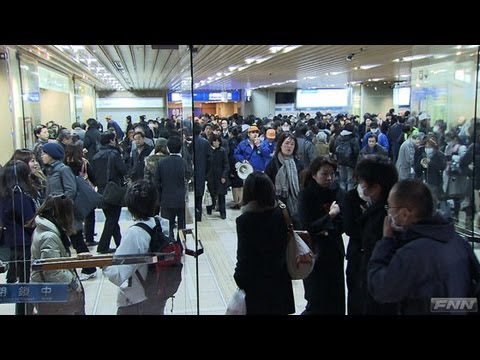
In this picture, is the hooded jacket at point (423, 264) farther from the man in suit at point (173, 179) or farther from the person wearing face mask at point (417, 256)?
the man in suit at point (173, 179)

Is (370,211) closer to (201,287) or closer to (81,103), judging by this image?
(201,287)

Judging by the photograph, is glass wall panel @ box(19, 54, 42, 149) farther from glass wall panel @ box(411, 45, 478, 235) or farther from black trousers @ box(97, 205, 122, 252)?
glass wall panel @ box(411, 45, 478, 235)

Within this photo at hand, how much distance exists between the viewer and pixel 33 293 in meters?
2.88

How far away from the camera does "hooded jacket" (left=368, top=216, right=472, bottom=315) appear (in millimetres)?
2350

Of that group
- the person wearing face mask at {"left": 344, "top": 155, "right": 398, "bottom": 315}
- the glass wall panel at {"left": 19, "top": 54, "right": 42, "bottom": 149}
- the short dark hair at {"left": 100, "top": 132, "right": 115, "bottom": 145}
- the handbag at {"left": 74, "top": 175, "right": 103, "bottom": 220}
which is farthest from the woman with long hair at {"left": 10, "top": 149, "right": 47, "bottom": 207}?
the person wearing face mask at {"left": 344, "top": 155, "right": 398, "bottom": 315}

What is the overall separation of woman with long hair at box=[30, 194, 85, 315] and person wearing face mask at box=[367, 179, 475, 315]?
5.70 feet

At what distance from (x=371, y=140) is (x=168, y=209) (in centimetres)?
376

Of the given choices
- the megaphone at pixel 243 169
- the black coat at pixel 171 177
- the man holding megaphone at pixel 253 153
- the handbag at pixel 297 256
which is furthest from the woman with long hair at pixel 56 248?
the megaphone at pixel 243 169

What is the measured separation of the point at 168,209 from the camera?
5152mm

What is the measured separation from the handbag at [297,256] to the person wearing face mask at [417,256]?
63 centimetres

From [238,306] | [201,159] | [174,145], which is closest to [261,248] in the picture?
[238,306]

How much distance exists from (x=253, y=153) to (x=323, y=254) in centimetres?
412

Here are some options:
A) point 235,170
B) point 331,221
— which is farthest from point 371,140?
point 331,221
